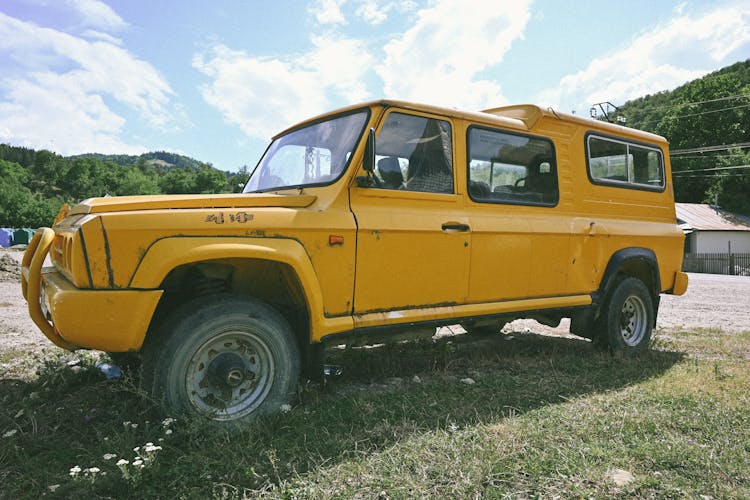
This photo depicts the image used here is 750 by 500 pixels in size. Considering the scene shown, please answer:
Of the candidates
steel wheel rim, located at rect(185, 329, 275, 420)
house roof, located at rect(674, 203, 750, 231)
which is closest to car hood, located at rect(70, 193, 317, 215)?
steel wheel rim, located at rect(185, 329, 275, 420)

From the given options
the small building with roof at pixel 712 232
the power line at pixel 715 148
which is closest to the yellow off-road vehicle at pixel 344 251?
the small building with roof at pixel 712 232

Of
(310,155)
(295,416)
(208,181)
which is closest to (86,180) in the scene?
(208,181)

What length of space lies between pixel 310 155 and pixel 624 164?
11.5ft

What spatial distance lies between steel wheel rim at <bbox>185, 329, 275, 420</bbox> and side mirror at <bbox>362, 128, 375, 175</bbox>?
136 cm

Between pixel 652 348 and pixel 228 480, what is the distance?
5.05 metres

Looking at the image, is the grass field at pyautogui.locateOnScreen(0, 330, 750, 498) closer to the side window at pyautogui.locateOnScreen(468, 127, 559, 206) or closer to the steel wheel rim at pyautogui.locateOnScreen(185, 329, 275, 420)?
the steel wheel rim at pyautogui.locateOnScreen(185, 329, 275, 420)

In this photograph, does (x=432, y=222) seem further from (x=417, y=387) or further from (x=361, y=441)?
(x=361, y=441)

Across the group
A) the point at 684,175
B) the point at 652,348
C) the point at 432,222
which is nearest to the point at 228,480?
the point at 432,222

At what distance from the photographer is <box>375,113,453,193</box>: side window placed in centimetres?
378

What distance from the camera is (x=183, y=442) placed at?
9.32 ft

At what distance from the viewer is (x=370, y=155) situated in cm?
348

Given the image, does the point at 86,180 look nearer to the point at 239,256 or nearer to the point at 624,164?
the point at 624,164

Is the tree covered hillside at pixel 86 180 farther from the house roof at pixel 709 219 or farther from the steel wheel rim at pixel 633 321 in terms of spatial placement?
the steel wheel rim at pixel 633 321

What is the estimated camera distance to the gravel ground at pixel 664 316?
5.67 meters
